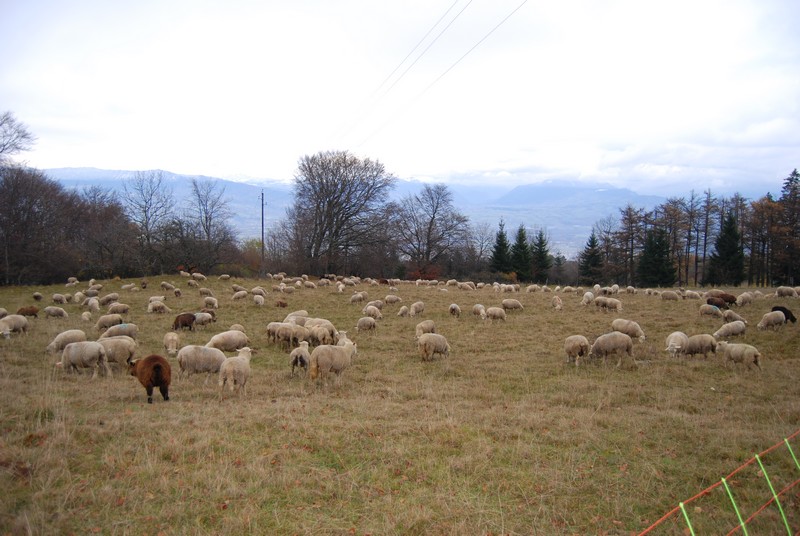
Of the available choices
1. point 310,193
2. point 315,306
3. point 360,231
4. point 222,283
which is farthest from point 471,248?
point 315,306

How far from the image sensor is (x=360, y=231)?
54312mm

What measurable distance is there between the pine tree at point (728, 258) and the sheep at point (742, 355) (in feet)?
143

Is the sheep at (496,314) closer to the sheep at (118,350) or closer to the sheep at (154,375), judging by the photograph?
the sheep at (118,350)

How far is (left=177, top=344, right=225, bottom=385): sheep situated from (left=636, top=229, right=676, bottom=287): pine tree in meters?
52.0

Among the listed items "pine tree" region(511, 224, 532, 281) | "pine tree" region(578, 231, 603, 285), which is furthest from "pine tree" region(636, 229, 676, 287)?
"pine tree" region(511, 224, 532, 281)

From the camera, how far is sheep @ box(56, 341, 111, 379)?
1170cm

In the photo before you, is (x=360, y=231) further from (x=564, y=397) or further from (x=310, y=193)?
(x=564, y=397)

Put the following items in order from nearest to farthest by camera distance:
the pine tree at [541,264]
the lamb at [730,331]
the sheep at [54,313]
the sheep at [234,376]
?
the sheep at [234,376] → the lamb at [730,331] → the sheep at [54,313] → the pine tree at [541,264]

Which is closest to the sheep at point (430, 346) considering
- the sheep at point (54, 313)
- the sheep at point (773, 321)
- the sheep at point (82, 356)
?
the sheep at point (82, 356)

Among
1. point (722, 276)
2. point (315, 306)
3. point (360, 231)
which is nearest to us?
point (315, 306)

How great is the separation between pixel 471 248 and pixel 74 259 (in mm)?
49928

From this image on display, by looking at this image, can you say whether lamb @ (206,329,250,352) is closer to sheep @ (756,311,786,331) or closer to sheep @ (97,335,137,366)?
sheep @ (97,335,137,366)

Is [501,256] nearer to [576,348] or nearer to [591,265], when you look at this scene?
[591,265]

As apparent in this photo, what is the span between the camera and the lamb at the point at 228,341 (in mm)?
14822
